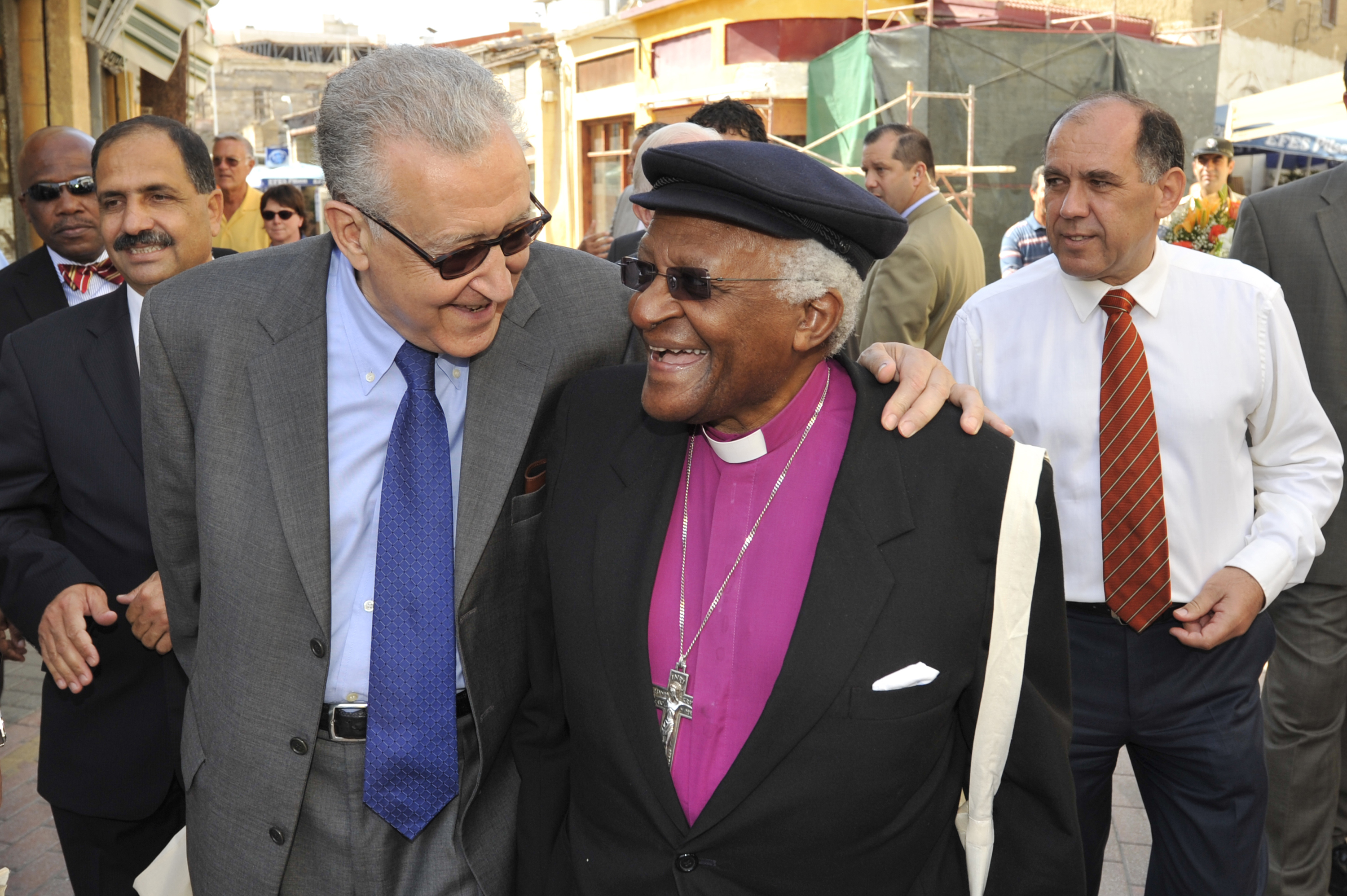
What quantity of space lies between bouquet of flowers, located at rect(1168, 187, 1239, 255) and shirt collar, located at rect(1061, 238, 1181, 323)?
2869 mm

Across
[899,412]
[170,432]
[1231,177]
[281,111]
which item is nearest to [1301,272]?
[899,412]

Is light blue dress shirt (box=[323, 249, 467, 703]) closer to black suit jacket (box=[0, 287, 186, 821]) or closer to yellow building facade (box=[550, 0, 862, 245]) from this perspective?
black suit jacket (box=[0, 287, 186, 821])

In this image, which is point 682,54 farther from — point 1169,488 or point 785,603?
point 785,603

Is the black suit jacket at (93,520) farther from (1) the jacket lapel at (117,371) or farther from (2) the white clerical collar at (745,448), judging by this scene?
(2) the white clerical collar at (745,448)

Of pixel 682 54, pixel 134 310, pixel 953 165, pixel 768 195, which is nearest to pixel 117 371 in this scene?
pixel 134 310

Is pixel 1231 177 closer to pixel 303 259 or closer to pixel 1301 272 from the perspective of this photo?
pixel 1301 272

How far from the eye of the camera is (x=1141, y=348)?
279cm

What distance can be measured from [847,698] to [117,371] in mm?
2140

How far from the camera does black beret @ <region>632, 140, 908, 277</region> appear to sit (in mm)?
1838

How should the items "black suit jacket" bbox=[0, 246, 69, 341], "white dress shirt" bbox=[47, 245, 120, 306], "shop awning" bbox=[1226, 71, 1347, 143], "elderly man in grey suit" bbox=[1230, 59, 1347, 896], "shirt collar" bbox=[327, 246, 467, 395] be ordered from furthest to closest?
"shop awning" bbox=[1226, 71, 1347, 143] < "white dress shirt" bbox=[47, 245, 120, 306] < "black suit jacket" bbox=[0, 246, 69, 341] < "elderly man in grey suit" bbox=[1230, 59, 1347, 896] < "shirt collar" bbox=[327, 246, 467, 395]

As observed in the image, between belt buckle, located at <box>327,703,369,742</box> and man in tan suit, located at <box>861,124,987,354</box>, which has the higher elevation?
man in tan suit, located at <box>861,124,987,354</box>

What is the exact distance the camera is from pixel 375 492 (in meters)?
2.16

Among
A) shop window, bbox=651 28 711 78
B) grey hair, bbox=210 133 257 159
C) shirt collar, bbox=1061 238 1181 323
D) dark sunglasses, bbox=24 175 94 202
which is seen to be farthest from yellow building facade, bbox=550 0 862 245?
shirt collar, bbox=1061 238 1181 323

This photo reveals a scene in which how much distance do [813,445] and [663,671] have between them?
52 cm
